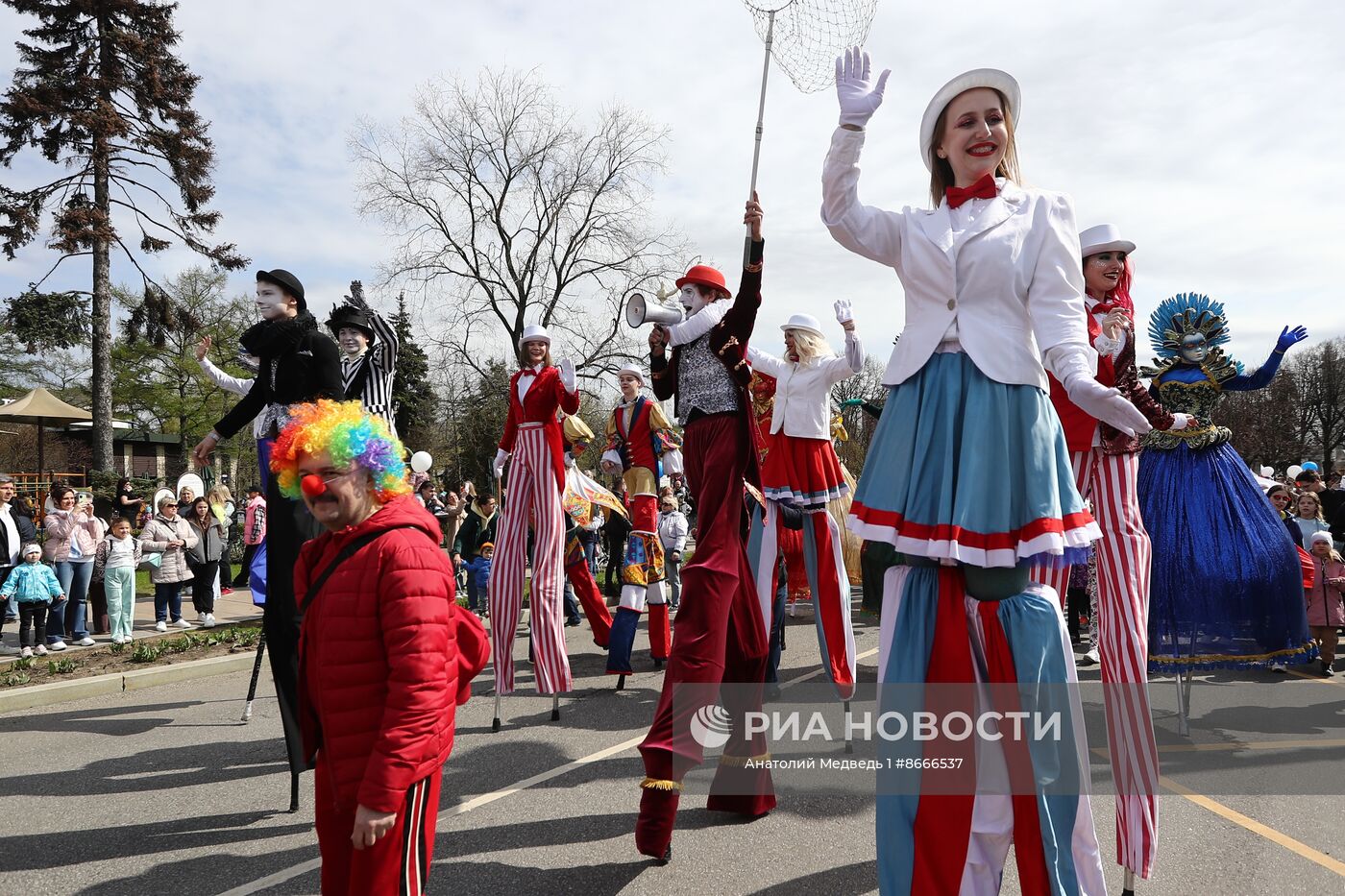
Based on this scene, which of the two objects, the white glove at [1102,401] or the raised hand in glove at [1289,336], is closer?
the white glove at [1102,401]

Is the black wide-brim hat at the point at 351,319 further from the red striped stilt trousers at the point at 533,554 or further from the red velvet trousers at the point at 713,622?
the red velvet trousers at the point at 713,622

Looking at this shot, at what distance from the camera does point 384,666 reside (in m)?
2.47

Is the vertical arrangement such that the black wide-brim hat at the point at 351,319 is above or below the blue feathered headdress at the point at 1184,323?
above

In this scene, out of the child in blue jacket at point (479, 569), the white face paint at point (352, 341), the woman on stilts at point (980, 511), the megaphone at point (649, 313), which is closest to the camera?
the woman on stilts at point (980, 511)

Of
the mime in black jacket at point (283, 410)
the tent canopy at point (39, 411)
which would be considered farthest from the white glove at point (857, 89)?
the tent canopy at point (39, 411)

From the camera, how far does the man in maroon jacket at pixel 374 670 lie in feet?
7.76

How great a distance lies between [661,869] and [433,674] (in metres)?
1.57

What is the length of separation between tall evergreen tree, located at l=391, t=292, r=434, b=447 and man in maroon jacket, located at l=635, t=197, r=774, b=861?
142 ft

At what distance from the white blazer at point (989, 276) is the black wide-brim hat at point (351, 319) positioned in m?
3.62

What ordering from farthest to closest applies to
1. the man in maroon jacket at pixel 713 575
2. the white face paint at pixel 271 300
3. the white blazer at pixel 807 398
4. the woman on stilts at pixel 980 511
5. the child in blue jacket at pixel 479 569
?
the child in blue jacket at pixel 479 569
the white blazer at pixel 807 398
the white face paint at pixel 271 300
the man in maroon jacket at pixel 713 575
the woman on stilts at pixel 980 511

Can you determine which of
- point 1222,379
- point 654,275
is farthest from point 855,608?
point 654,275

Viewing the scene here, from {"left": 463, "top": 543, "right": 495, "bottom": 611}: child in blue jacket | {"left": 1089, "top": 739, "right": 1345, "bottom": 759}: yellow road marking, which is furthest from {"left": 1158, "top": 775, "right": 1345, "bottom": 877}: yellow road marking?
Result: {"left": 463, "top": 543, "right": 495, "bottom": 611}: child in blue jacket

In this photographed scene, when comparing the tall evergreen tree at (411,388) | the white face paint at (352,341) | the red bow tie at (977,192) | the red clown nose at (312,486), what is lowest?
the red clown nose at (312,486)

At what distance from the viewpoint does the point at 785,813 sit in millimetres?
4051
